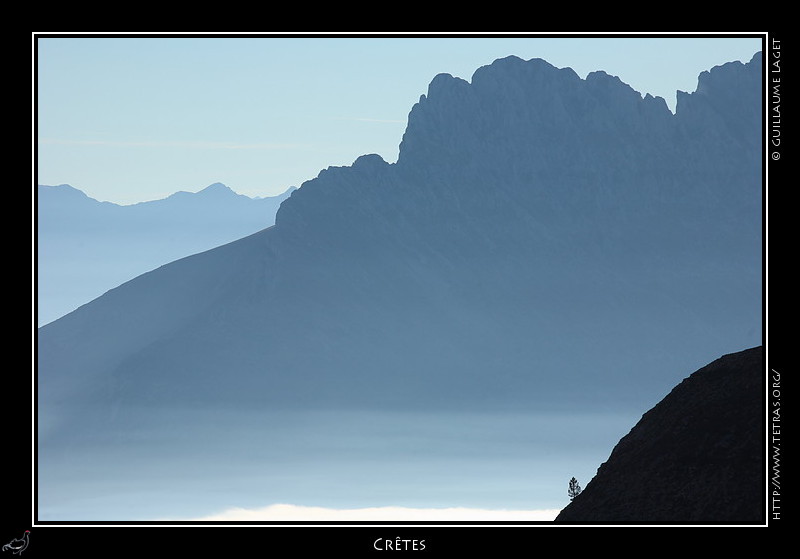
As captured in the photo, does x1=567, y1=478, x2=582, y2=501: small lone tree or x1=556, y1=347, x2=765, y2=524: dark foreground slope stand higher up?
x1=556, y1=347, x2=765, y2=524: dark foreground slope

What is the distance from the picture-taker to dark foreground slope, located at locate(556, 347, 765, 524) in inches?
1577
